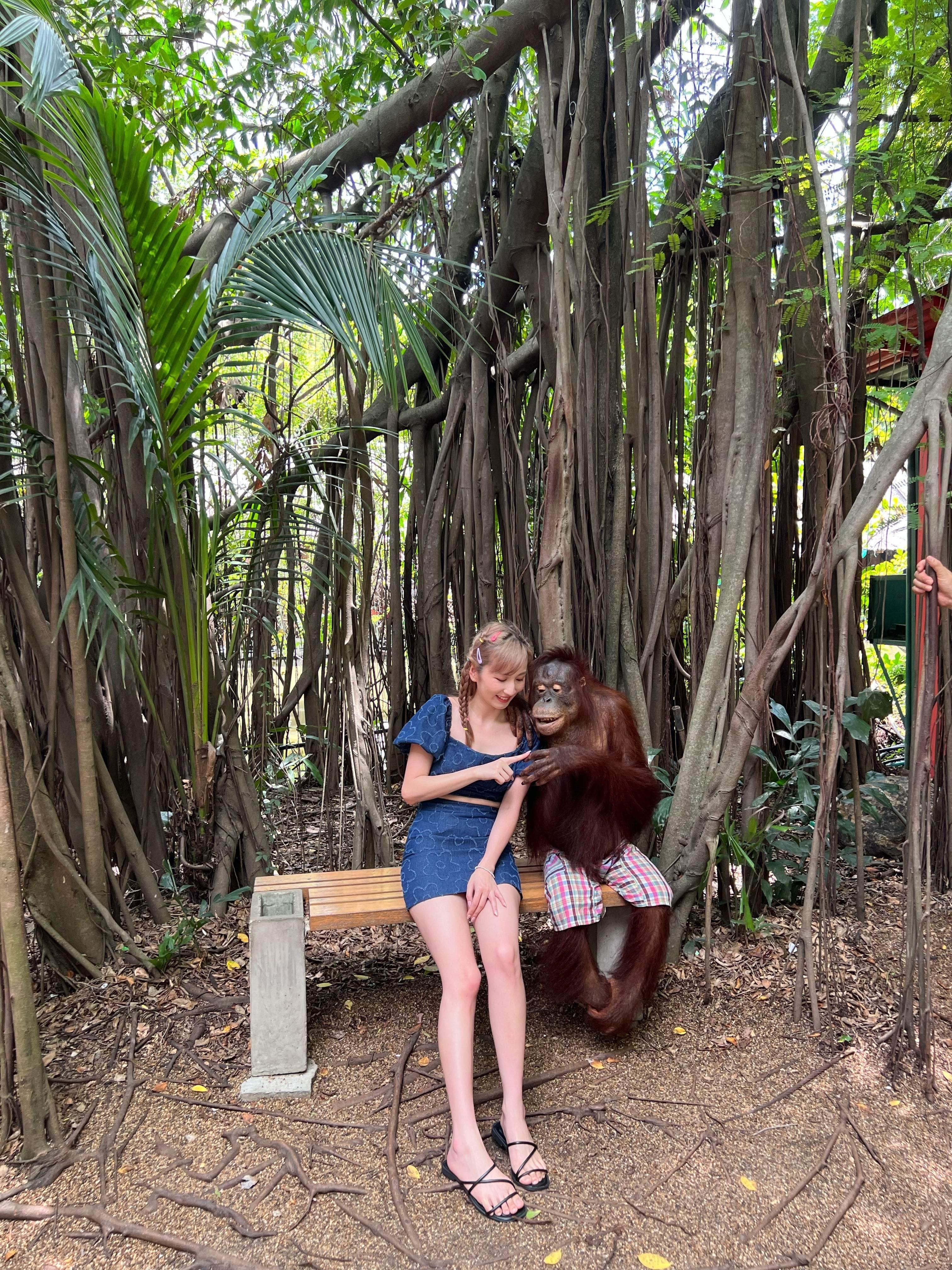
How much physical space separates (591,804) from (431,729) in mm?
461

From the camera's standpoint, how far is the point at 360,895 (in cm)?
228

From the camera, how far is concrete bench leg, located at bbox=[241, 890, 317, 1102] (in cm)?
210

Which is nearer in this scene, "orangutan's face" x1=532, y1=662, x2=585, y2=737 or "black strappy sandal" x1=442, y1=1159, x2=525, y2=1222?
"black strappy sandal" x1=442, y1=1159, x2=525, y2=1222

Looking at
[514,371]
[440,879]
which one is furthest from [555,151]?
[440,879]

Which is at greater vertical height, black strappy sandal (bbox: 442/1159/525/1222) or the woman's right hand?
the woman's right hand

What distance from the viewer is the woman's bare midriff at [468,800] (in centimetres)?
226

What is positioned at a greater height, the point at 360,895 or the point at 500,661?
the point at 500,661

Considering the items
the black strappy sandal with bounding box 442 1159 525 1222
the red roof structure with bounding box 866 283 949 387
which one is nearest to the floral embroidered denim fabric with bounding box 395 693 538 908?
the black strappy sandal with bounding box 442 1159 525 1222

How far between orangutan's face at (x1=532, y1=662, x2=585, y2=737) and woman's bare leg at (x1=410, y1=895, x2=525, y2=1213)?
1.56ft

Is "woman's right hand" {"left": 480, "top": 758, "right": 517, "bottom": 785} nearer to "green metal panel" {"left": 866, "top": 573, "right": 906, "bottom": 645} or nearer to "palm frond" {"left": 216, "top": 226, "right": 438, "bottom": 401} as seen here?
"palm frond" {"left": 216, "top": 226, "right": 438, "bottom": 401}

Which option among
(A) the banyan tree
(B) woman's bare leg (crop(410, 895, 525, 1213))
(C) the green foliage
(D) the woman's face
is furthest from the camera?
(C) the green foliage

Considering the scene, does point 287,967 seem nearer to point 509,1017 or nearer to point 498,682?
point 509,1017

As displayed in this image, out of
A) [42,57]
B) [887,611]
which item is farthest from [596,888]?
[887,611]

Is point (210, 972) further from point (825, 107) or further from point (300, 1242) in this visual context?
point (825, 107)
